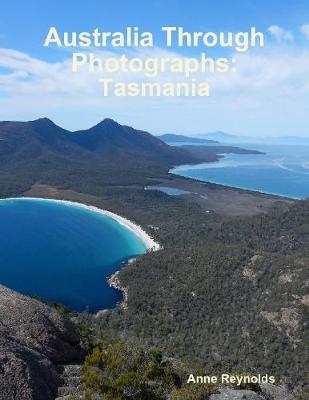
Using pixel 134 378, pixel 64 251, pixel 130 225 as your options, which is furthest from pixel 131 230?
pixel 134 378

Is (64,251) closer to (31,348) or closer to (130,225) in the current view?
(130,225)

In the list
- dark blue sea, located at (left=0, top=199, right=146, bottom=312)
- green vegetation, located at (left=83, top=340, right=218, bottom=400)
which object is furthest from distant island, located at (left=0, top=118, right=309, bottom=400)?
dark blue sea, located at (left=0, top=199, right=146, bottom=312)

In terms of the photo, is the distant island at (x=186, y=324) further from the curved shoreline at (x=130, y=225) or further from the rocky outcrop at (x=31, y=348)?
the curved shoreline at (x=130, y=225)

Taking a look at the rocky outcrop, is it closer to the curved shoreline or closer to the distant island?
the distant island

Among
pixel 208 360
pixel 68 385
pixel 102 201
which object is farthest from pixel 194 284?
pixel 102 201

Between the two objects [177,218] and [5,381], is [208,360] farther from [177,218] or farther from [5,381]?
[177,218]

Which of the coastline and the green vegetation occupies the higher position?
the green vegetation
